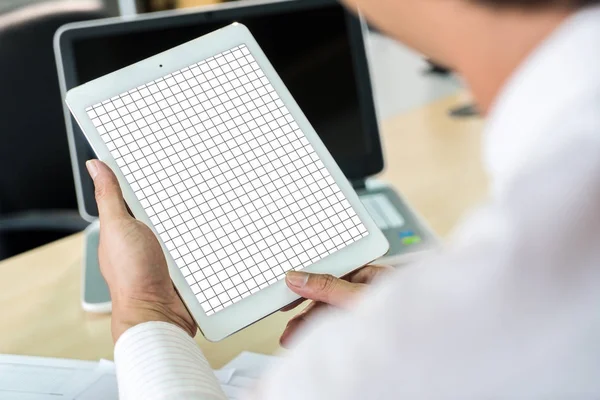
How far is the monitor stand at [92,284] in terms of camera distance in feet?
2.94

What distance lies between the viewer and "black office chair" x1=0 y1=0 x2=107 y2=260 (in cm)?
120

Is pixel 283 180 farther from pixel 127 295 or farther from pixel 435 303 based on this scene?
pixel 435 303

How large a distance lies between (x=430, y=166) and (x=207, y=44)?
1.83 feet

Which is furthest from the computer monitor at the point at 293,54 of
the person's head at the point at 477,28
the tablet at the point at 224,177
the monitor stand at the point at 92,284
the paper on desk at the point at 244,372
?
the person's head at the point at 477,28

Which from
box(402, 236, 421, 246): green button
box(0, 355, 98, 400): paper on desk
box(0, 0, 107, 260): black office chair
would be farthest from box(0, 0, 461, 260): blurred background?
box(402, 236, 421, 246): green button

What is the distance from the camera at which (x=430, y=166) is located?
4.10ft

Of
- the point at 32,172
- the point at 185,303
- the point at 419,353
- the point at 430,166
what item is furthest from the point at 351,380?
the point at 32,172

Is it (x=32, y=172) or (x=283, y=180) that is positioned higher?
(x=283, y=180)

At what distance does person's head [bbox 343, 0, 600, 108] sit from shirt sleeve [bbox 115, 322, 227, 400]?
1.01ft

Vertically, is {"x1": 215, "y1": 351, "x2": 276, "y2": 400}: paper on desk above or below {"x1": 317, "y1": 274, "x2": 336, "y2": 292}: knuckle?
below

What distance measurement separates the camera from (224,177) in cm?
75

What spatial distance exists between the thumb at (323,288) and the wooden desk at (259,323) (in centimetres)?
15

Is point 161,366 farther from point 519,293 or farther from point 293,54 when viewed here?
point 293,54

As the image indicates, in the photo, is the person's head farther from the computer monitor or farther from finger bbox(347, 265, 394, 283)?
the computer monitor
